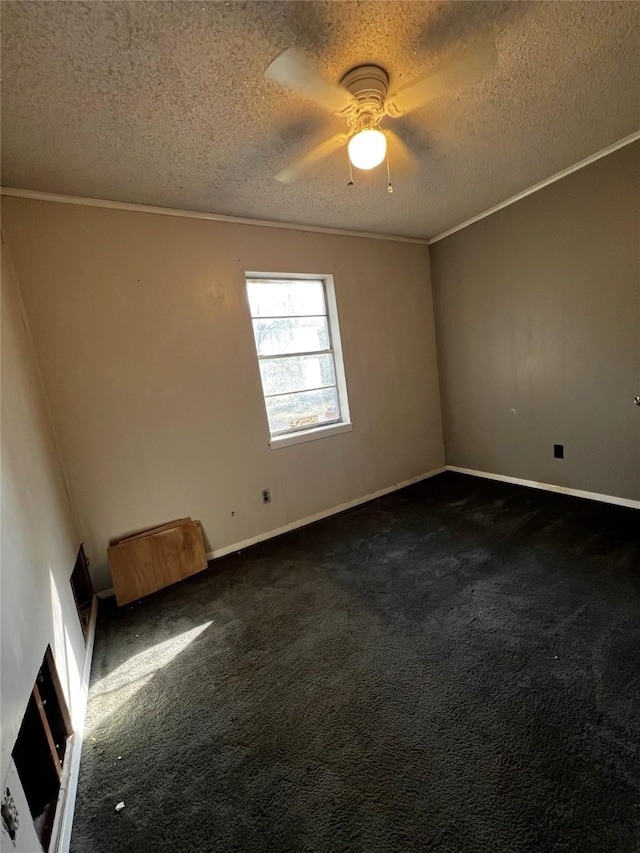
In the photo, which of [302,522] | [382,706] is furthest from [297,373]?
[382,706]

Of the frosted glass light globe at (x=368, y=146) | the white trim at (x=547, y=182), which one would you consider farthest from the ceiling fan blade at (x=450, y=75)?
the white trim at (x=547, y=182)

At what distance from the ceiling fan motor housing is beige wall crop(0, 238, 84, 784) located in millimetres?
1924

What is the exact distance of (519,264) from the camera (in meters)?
3.10

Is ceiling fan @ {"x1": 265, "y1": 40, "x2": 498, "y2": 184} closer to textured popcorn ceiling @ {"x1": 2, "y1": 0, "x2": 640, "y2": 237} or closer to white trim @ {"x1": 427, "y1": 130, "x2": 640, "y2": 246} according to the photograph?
textured popcorn ceiling @ {"x1": 2, "y1": 0, "x2": 640, "y2": 237}

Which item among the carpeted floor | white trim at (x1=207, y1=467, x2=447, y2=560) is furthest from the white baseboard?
the carpeted floor

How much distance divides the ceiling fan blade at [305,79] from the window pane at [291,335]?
1.72 m

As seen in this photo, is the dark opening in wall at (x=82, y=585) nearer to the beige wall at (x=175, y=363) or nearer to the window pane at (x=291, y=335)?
the beige wall at (x=175, y=363)

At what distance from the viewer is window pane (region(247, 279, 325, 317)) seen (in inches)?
116

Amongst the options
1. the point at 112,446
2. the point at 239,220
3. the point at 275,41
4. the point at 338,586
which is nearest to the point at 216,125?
the point at 275,41

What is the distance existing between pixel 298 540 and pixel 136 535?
1232 millimetres

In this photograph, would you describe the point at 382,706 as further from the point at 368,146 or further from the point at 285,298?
the point at 285,298

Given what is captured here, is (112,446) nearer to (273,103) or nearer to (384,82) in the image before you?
(273,103)

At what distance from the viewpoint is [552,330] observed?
297 centimetres

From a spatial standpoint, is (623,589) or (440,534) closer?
(623,589)
